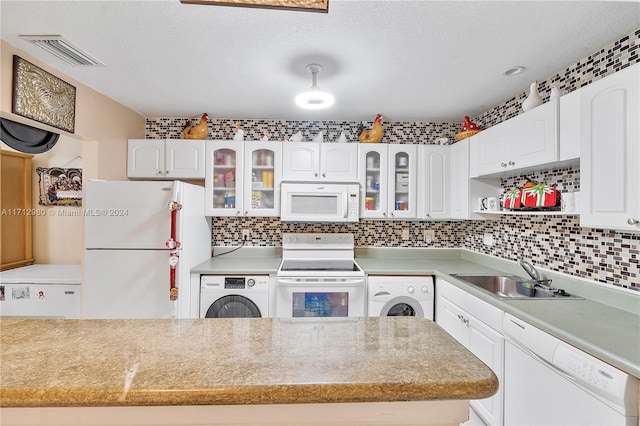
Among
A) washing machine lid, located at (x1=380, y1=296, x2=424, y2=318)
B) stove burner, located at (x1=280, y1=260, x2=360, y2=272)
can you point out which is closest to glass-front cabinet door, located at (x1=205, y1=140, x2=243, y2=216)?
stove burner, located at (x1=280, y1=260, x2=360, y2=272)

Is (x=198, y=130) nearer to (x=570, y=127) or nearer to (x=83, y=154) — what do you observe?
(x=83, y=154)

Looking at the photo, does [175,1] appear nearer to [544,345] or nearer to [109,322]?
[109,322]

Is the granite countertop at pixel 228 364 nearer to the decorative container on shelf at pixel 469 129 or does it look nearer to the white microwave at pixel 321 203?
the white microwave at pixel 321 203

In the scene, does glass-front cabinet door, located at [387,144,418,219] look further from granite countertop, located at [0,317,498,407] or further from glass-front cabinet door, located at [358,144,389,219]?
granite countertop, located at [0,317,498,407]

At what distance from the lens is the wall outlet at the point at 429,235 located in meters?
3.10

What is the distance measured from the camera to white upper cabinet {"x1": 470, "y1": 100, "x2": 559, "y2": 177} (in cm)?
169

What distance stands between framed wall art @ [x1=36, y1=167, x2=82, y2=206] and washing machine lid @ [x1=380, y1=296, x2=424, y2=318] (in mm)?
3188

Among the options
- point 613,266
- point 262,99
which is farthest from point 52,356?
point 613,266

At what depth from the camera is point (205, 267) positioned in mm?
2500

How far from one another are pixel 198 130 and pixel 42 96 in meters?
1.11

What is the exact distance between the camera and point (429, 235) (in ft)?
10.2

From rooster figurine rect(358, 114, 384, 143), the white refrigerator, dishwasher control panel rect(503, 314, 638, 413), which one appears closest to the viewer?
dishwasher control panel rect(503, 314, 638, 413)

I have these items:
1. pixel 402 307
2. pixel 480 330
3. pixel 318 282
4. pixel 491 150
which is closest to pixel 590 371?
pixel 480 330

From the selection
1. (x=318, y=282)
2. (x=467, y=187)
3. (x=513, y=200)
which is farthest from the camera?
(x=467, y=187)
